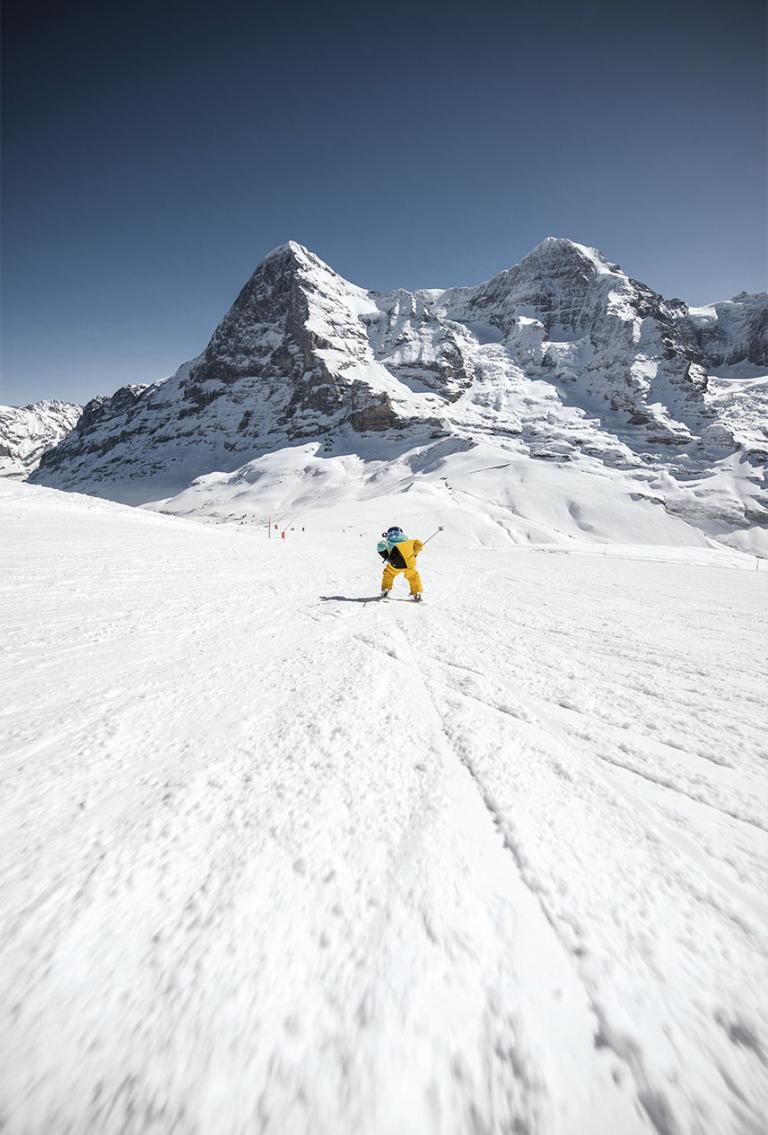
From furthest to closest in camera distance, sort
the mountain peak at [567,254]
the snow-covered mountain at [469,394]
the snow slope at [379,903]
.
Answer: the mountain peak at [567,254]
the snow-covered mountain at [469,394]
the snow slope at [379,903]

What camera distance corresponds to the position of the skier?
6.68 m

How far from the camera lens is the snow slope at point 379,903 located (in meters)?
0.96

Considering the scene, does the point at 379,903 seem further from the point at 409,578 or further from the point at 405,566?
the point at 405,566

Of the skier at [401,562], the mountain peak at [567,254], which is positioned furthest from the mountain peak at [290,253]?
the skier at [401,562]

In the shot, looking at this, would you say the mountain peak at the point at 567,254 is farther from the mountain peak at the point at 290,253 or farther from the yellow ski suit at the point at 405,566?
the yellow ski suit at the point at 405,566

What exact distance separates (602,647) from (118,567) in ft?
26.9

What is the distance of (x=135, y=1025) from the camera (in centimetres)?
99

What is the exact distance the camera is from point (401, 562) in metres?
6.83

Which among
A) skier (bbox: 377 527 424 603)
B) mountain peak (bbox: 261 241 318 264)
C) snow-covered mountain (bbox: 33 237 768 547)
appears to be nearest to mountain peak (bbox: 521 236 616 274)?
snow-covered mountain (bbox: 33 237 768 547)

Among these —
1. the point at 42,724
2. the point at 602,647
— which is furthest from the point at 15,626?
the point at 602,647

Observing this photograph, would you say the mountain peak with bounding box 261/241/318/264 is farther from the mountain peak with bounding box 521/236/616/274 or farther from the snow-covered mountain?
the mountain peak with bounding box 521/236/616/274

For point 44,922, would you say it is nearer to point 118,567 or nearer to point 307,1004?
point 307,1004

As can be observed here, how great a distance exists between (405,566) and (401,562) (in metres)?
0.10

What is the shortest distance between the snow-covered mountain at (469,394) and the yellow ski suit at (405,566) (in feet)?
227
